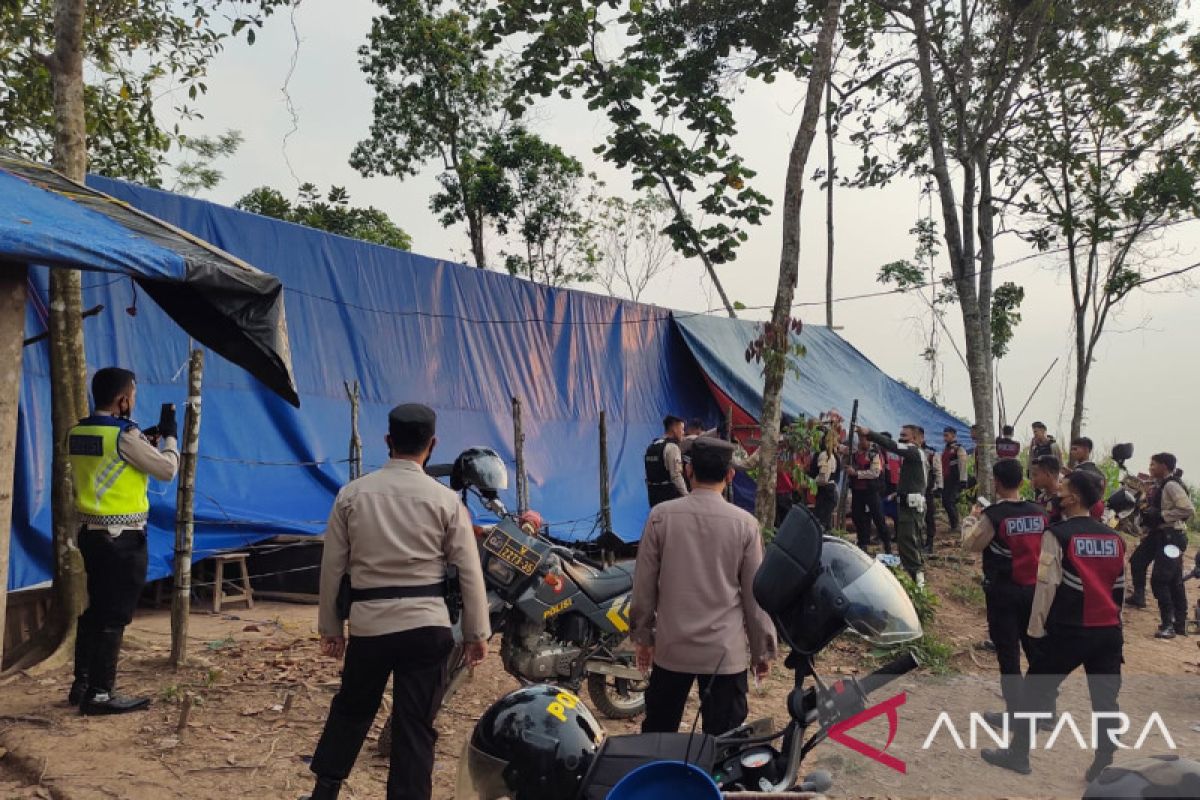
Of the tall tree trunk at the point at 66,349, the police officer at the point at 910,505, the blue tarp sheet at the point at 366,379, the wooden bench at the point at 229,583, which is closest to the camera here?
the tall tree trunk at the point at 66,349

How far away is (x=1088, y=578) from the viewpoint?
466 centimetres

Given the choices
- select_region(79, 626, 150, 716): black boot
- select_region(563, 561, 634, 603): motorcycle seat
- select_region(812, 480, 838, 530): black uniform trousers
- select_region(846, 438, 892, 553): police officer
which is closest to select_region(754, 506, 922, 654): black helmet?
select_region(563, 561, 634, 603): motorcycle seat

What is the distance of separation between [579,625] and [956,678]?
390 cm

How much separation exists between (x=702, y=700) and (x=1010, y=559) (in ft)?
10.1

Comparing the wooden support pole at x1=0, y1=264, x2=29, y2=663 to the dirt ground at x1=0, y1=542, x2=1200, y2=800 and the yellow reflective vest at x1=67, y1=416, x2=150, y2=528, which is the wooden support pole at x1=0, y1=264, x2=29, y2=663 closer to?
the yellow reflective vest at x1=67, y1=416, x2=150, y2=528

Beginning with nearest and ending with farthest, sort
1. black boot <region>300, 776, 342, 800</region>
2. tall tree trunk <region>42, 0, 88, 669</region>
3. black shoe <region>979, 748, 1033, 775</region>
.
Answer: black boot <region>300, 776, 342, 800</region>
black shoe <region>979, 748, 1033, 775</region>
tall tree trunk <region>42, 0, 88, 669</region>

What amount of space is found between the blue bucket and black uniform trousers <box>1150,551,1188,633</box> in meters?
8.57

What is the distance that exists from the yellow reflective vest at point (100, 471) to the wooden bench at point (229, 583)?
3.33 m

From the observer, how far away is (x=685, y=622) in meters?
3.49

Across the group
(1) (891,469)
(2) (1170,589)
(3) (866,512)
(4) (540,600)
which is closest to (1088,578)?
(4) (540,600)

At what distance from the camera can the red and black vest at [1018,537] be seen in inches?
217

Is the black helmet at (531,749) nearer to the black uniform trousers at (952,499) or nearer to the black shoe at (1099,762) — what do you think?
the black shoe at (1099,762)

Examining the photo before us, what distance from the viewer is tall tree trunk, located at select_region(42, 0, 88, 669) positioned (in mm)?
5383

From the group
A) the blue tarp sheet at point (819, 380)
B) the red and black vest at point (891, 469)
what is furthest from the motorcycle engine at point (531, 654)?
the red and black vest at point (891, 469)
